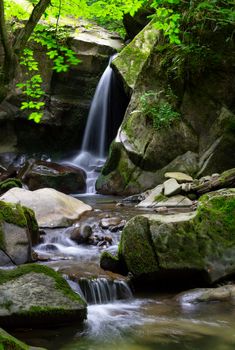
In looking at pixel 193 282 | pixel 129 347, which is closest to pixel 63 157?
pixel 193 282

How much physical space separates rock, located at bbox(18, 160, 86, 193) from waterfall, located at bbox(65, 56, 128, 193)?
2.26m

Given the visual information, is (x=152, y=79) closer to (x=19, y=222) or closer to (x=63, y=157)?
(x=63, y=157)

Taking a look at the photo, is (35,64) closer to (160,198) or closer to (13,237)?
(13,237)

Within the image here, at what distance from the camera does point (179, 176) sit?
1148cm

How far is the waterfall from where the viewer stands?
1688cm

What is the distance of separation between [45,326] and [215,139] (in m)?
8.49

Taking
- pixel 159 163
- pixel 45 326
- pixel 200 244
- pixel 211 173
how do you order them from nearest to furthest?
1. pixel 45 326
2. pixel 200 244
3. pixel 211 173
4. pixel 159 163

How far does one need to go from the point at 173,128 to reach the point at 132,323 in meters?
8.29

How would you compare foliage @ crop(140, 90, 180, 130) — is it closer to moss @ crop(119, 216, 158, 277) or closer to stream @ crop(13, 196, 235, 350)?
stream @ crop(13, 196, 235, 350)

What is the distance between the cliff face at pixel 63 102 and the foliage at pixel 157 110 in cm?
538

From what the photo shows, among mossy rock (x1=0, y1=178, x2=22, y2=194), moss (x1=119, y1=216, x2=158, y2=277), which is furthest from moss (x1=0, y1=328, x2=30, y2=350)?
mossy rock (x1=0, y1=178, x2=22, y2=194)

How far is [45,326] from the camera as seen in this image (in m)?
4.71

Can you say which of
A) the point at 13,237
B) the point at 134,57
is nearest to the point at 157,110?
the point at 134,57

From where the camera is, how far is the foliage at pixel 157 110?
12469 millimetres
